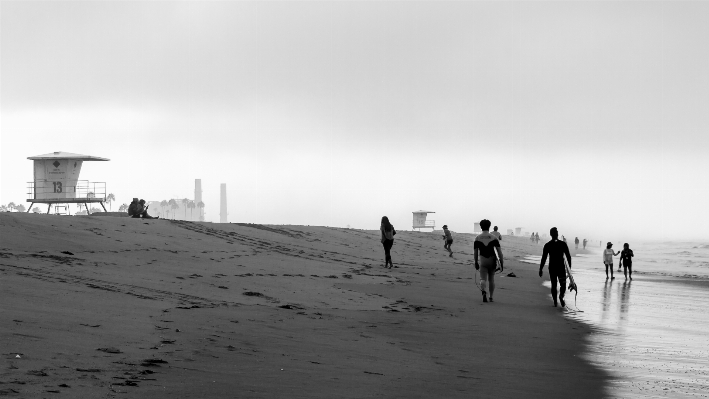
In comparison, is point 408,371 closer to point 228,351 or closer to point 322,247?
point 228,351

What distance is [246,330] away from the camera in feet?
29.0

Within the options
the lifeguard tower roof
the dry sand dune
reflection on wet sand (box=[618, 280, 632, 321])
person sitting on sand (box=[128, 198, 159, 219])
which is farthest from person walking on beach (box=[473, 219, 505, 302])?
the lifeguard tower roof

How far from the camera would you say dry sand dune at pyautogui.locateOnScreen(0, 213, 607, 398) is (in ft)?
19.4

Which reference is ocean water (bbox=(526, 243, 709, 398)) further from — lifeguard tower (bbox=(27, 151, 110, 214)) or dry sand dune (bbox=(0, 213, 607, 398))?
lifeguard tower (bbox=(27, 151, 110, 214))

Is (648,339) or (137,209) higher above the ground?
(137,209)

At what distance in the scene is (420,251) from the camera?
122 ft

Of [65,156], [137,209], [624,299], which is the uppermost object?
[65,156]

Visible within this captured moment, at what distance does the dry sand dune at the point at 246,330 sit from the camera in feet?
19.4

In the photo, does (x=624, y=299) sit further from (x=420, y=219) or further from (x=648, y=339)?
(x=420, y=219)

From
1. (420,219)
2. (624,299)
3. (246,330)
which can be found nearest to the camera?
(246,330)

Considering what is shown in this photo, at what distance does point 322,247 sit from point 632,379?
72.5 feet

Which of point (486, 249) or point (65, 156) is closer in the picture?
point (486, 249)

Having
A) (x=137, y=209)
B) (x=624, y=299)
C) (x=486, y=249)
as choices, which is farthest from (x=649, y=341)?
(x=137, y=209)

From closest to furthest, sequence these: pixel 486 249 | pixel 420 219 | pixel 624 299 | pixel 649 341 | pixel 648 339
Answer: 1. pixel 649 341
2. pixel 648 339
3. pixel 486 249
4. pixel 624 299
5. pixel 420 219
